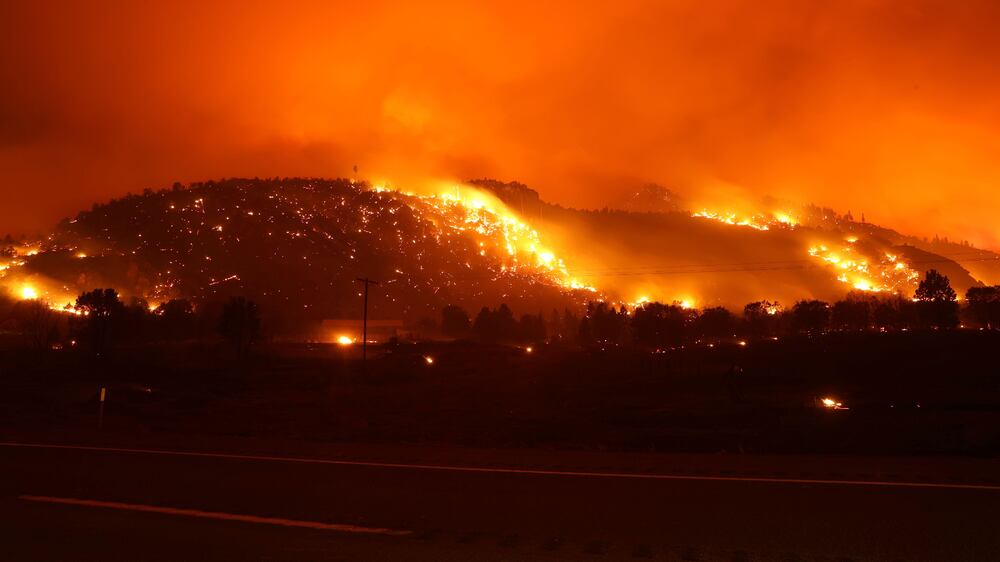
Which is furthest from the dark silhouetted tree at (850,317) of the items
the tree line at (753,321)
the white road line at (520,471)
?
the white road line at (520,471)

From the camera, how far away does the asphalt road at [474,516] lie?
24.3ft

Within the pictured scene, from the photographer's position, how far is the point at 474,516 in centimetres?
877

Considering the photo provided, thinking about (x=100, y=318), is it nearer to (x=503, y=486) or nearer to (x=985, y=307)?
(x=503, y=486)

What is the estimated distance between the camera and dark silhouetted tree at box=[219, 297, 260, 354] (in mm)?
83188

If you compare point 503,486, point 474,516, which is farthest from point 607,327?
point 474,516

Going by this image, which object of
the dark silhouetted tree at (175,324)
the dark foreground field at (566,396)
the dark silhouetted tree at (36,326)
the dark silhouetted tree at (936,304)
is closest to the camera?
the dark foreground field at (566,396)

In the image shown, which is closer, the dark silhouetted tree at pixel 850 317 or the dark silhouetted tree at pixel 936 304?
the dark silhouetted tree at pixel 936 304

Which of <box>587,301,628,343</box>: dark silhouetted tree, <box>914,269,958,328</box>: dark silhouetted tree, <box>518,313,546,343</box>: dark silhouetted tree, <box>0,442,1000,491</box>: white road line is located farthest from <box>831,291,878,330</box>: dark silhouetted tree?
<box>0,442,1000,491</box>: white road line

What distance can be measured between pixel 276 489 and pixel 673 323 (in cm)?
9039

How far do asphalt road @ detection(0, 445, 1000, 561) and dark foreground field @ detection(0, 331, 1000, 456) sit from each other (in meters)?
6.18

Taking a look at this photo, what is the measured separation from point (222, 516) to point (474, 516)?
3.06 meters

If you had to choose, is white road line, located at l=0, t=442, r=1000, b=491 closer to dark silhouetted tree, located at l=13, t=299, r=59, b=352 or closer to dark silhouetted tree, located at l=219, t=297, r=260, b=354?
dark silhouetted tree, located at l=219, t=297, r=260, b=354

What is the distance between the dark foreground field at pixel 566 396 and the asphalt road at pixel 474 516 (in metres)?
6.18

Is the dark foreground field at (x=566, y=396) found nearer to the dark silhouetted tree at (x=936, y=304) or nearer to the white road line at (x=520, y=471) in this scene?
the white road line at (x=520, y=471)
